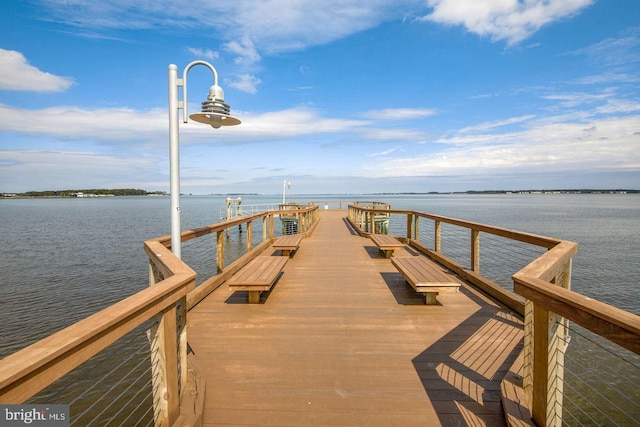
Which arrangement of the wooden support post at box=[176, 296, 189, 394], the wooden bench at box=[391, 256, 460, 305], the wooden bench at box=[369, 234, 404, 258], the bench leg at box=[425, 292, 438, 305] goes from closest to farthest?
the wooden support post at box=[176, 296, 189, 394] → the wooden bench at box=[391, 256, 460, 305] → the bench leg at box=[425, 292, 438, 305] → the wooden bench at box=[369, 234, 404, 258]

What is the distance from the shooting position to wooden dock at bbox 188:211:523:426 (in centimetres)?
221

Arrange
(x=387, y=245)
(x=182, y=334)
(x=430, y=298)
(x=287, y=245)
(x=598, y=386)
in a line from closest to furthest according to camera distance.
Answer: (x=182, y=334) → (x=430, y=298) → (x=598, y=386) → (x=387, y=245) → (x=287, y=245)

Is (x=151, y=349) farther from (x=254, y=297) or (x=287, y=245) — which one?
(x=287, y=245)

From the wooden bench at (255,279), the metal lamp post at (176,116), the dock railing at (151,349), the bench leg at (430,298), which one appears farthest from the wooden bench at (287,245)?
the dock railing at (151,349)

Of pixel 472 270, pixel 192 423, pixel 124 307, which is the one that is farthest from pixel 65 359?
pixel 472 270

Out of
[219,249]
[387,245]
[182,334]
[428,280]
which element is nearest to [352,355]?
[182,334]

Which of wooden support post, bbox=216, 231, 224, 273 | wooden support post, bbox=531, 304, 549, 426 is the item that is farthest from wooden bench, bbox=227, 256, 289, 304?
wooden support post, bbox=531, 304, 549, 426

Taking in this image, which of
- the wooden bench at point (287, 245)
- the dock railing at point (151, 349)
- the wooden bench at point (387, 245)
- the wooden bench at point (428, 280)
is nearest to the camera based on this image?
the dock railing at point (151, 349)

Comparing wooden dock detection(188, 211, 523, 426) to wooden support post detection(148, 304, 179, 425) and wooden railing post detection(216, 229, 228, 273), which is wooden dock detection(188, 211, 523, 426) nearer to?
wooden support post detection(148, 304, 179, 425)

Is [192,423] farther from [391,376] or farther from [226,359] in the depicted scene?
[391,376]

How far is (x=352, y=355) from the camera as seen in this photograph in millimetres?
2934

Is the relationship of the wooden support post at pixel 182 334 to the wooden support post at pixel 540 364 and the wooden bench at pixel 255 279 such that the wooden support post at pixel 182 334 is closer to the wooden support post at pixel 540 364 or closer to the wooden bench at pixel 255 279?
the wooden bench at pixel 255 279

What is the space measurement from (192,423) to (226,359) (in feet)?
3.10

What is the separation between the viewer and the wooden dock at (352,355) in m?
2.21
